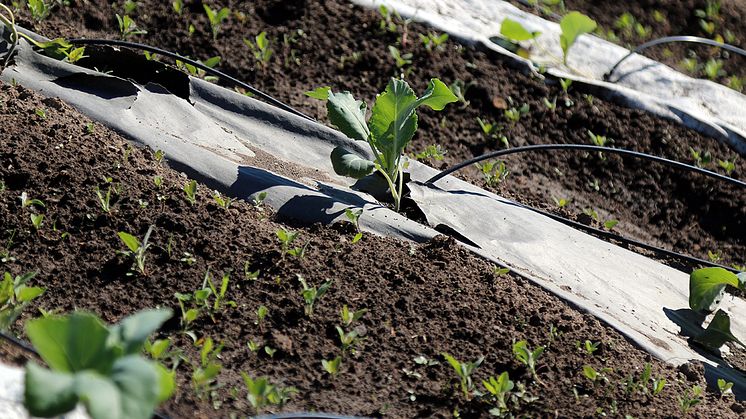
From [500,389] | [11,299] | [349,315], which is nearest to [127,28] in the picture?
[11,299]

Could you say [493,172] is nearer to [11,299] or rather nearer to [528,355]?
[528,355]

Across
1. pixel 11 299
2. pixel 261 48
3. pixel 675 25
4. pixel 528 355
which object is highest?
pixel 675 25

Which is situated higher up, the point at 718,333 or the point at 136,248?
the point at 718,333

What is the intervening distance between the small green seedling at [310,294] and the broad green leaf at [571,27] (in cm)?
261

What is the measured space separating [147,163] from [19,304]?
77cm

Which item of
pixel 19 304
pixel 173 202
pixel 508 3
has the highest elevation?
pixel 508 3

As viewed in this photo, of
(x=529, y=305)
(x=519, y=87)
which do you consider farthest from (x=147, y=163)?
(x=519, y=87)

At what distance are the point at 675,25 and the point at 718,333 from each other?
3655mm

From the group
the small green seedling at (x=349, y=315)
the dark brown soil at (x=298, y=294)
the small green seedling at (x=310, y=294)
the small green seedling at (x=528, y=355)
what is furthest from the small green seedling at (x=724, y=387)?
the small green seedling at (x=310, y=294)

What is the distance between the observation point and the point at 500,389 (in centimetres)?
226

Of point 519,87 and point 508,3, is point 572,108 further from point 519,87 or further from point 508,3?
point 508,3

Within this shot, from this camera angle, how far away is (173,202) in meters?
2.71

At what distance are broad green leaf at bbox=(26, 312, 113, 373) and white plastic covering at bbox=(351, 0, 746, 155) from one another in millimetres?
3528

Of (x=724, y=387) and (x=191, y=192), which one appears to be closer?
(x=724, y=387)
